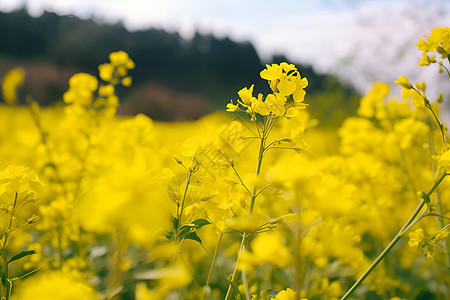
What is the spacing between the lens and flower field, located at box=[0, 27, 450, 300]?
0.75m

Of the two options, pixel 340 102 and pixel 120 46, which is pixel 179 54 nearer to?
pixel 120 46

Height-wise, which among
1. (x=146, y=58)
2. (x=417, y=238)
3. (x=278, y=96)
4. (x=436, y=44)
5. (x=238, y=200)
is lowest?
(x=146, y=58)

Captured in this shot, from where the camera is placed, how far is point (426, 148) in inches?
73.4

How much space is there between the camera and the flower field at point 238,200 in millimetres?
752

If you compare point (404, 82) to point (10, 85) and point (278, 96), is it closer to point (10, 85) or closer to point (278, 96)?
point (278, 96)

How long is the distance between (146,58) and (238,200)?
Answer: 28.1 meters

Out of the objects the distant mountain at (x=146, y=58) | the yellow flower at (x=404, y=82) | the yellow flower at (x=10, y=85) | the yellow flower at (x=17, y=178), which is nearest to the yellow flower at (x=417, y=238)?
the yellow flower at (x=404, y=82)

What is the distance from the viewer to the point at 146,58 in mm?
28078

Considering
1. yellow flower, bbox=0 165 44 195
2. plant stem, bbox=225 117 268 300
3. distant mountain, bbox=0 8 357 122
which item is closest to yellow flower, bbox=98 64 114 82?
yellow flower, bbox=0 165 44 195

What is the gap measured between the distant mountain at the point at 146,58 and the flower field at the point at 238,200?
1077 cm

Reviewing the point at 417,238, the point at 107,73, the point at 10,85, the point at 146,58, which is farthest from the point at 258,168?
the point at 146,58

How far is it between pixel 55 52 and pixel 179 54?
878 centimetres

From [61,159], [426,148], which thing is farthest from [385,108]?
[61,159]

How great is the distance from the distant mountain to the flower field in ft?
35.3
